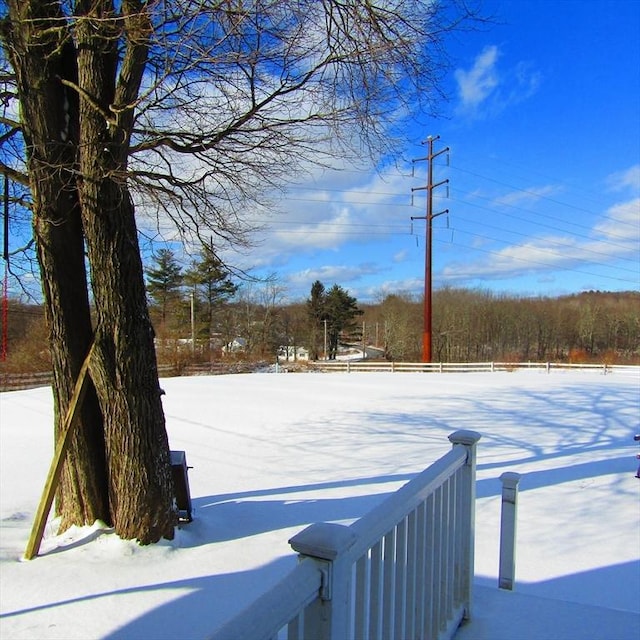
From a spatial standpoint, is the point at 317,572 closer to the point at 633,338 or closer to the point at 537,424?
the point at 537,424

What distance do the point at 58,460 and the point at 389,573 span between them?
10.4ft

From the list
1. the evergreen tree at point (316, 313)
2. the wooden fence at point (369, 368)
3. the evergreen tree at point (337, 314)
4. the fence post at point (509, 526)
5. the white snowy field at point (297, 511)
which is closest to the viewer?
the white snowy field at point (297, 511)

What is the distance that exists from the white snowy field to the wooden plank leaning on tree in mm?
140

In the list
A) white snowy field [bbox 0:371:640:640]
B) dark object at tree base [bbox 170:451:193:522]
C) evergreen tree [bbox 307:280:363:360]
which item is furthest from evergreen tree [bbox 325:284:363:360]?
dark object at tree base [bbox 170:451:193:522]

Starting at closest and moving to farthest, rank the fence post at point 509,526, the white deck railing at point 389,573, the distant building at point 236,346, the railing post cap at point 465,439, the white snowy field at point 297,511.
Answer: the white deck railing at point 389,573
the railing post cap at point 465,439
the white snowy field at point 297,511
the fence post at point 509,526
the distant building at point 236,346

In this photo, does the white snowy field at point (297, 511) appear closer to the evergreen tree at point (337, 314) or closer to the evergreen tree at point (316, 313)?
the evergreen tree at point (316, 313)

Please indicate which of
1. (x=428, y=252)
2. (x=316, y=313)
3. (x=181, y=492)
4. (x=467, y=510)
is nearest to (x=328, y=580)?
(x=467, y=510)

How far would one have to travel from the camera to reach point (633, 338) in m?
57.1

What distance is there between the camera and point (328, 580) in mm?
1218

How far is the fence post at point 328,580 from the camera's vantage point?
122 cm

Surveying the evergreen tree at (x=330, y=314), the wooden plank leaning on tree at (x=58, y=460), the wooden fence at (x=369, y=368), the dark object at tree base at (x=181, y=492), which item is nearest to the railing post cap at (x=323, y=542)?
the wooden plank leaning on tree at (x=58, y=460)

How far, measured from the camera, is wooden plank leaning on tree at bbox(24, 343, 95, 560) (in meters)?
3.78

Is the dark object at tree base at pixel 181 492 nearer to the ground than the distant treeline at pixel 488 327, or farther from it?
nearer to the ground

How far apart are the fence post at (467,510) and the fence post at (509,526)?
618 mm
